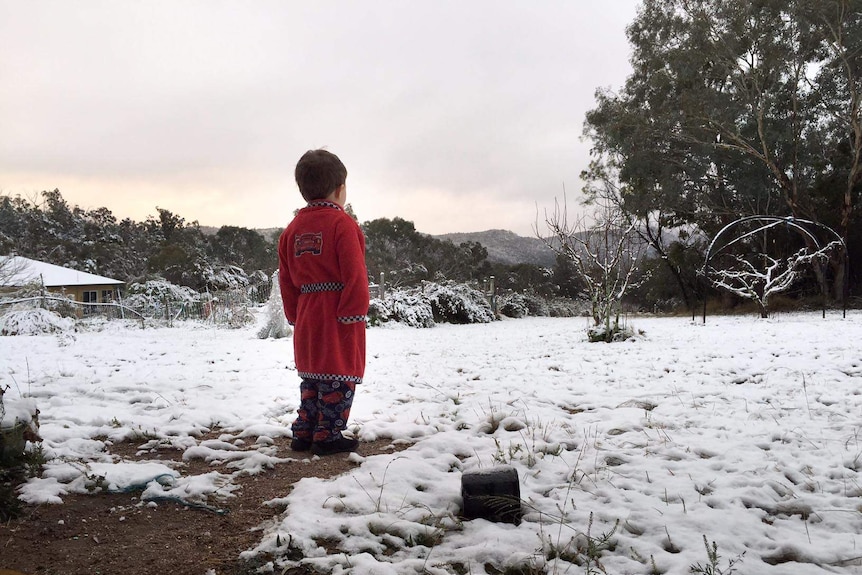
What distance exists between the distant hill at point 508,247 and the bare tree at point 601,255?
1662cm

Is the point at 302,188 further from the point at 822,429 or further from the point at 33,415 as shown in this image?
the point at 822,429

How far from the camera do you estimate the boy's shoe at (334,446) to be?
114 inches

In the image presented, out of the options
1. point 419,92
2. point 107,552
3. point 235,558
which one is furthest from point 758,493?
point 419,92

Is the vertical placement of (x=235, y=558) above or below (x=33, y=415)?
below

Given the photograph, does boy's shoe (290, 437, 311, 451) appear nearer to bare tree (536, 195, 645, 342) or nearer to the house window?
bare tree (536, 195, 645, 342)

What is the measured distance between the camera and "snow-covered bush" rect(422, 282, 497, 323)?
1564 cm

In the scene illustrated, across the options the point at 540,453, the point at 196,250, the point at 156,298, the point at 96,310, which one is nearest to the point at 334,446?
the point at 540,453

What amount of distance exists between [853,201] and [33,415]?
20.7 meters

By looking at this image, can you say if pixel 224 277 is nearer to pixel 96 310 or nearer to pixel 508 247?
pixel 96 310

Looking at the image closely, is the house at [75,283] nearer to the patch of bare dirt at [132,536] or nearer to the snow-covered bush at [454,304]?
the snow-covered bush at [454,304]

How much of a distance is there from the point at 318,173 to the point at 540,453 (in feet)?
6.38

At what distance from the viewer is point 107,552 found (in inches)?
69.3

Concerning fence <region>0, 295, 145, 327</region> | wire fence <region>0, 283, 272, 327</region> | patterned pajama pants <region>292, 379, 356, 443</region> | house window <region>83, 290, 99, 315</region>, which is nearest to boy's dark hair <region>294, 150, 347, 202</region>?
patterned pajama pants <region>292, 379, 356, 443</region>

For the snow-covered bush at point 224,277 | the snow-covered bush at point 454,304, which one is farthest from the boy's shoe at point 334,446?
the snow-covered bush at point 224,277
